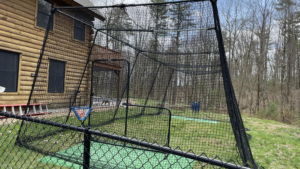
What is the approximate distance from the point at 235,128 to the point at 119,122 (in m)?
2.77

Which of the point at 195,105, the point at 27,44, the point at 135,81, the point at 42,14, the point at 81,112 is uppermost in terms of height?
the point at 42,14

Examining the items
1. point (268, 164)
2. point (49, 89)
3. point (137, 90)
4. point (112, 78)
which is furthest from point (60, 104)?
point (268, 164)

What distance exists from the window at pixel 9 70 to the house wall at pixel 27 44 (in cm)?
13

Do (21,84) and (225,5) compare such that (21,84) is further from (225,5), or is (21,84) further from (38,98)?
(225,5)

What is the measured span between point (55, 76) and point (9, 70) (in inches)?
124

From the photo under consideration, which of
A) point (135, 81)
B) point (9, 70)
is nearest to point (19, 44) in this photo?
point (9, 70)

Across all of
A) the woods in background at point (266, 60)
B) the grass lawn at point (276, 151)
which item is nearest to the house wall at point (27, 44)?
the grass lawn at point (276, 151)

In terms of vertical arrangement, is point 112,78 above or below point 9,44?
below

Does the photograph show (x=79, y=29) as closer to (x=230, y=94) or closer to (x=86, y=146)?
(x=230, y=94)

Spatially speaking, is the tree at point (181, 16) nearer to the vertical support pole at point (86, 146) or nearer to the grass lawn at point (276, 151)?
the vertical support pole at point (86, 146)

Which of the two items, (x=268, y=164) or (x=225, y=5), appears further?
(x=225, y=5)

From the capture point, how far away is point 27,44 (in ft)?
19.5


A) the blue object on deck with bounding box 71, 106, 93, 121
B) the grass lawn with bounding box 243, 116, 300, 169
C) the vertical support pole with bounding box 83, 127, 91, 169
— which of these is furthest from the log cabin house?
the grass lawn with bounding box 243, 116, 300, 169

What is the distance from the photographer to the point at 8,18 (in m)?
5.37
